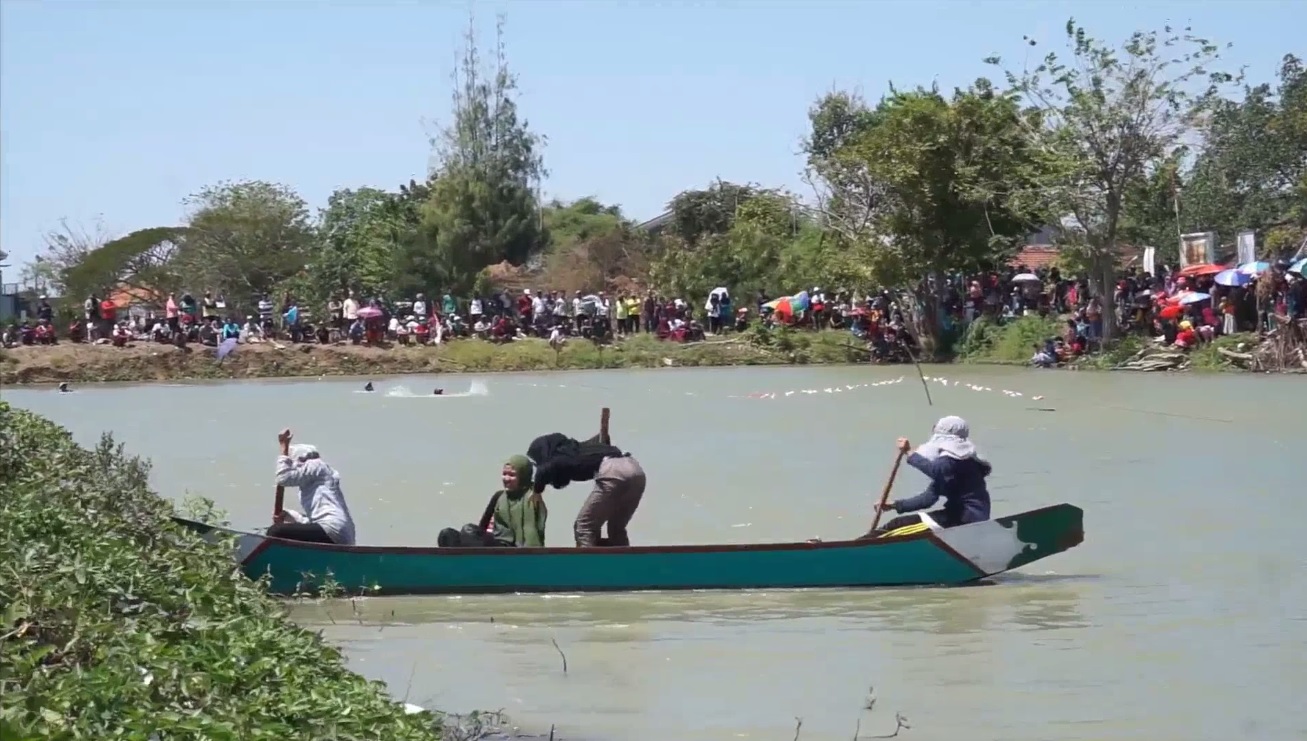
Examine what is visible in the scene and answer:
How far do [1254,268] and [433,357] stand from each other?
658 inches

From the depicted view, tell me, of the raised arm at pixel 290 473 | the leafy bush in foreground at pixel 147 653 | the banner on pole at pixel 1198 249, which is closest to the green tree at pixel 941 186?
the banner on pole at pixel 1198 249

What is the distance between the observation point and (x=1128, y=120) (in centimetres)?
3547

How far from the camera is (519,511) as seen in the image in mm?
11500

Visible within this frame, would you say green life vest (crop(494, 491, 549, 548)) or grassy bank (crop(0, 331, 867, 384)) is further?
grassy bank (crop(0, 331, 867, 384))

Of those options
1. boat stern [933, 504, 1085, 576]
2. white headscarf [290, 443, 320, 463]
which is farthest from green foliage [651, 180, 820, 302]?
white headscarf [290, 443, 320, 463]

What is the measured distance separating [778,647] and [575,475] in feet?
6.72

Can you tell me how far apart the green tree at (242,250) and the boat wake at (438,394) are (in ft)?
58.5

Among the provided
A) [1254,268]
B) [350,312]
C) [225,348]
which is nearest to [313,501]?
[1254,268]

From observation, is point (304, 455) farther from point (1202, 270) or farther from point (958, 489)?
point (1202, 270)

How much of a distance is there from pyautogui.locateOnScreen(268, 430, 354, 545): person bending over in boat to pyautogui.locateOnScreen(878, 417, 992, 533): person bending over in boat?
3.36 meters

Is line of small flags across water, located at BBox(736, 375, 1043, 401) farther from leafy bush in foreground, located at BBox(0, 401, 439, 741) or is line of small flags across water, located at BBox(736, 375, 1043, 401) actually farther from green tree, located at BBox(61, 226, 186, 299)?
green tree, located at BBox(61, 226, 186, 299)

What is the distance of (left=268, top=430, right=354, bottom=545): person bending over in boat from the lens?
36.8 ft

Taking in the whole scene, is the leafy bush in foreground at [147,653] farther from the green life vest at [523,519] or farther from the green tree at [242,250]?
the green tree at [242,250]

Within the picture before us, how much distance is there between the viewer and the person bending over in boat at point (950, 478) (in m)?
11.6
